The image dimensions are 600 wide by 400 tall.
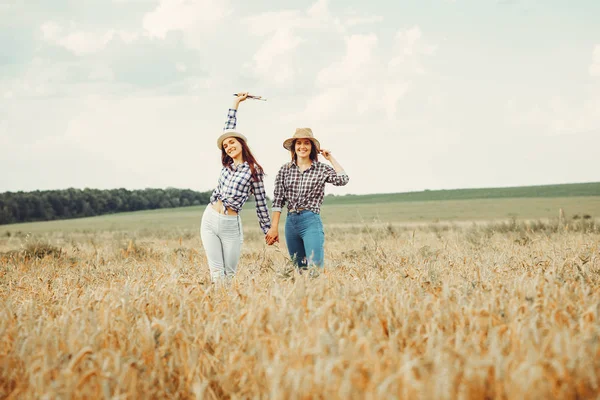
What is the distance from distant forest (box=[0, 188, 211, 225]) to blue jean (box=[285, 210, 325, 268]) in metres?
64.1

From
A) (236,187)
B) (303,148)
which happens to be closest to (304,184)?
(303,148)

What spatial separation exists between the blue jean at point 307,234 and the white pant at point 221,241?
0.72 meters

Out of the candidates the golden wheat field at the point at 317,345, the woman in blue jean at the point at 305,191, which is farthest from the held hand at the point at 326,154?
the golden wheat field at the point at 317,345

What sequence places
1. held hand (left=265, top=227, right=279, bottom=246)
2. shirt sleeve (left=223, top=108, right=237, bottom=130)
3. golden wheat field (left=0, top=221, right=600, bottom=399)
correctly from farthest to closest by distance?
shirt sleeve (left=223, top=108, right=237, bottom=130), held hand (left=265, top=227, right=279, bottom=246), golden wheat field (left=0, top=221, right=600, bottom=399)

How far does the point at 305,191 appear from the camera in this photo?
269 inches

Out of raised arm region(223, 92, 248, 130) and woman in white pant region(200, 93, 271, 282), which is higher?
raised arm region(223, 92, 248, 130)

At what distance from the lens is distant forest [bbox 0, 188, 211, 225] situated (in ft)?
210


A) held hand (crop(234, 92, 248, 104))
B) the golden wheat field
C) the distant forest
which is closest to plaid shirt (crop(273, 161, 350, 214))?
held hand (crop(234, 92, 248, 104))

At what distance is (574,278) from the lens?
17.0ft

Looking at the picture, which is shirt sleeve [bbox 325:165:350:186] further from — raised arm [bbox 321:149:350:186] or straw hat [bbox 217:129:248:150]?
straw hat [bbox 217:129:248:150]

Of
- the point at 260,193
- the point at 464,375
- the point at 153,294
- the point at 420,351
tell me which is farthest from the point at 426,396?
the point at 260,193

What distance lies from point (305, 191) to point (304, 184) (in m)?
0.09

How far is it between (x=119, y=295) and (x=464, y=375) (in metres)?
3.28

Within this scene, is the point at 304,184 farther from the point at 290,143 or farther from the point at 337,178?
the point at 290,143
